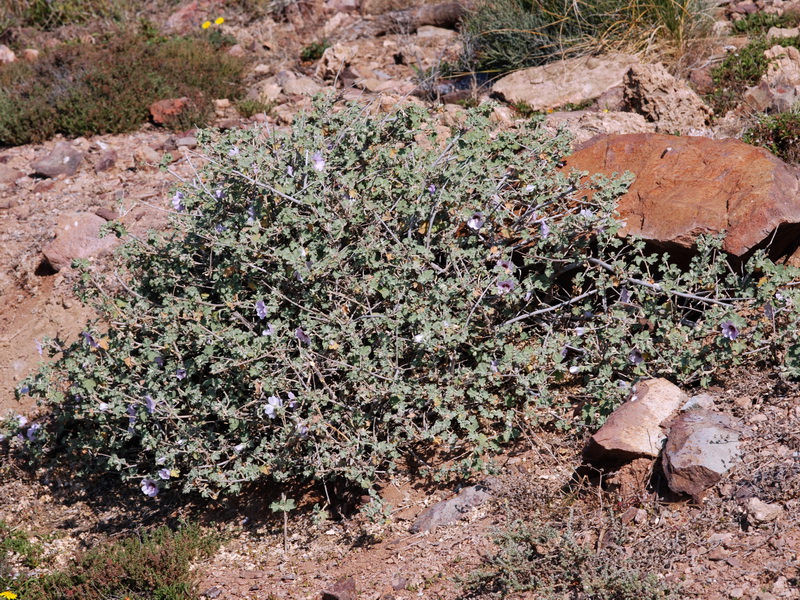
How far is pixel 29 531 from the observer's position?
4.25 metres

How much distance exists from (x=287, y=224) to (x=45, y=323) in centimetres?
258

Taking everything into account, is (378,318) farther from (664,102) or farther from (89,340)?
(664,102)

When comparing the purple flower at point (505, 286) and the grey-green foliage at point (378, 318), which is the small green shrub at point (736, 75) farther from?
the purple flower at point (505, 286)

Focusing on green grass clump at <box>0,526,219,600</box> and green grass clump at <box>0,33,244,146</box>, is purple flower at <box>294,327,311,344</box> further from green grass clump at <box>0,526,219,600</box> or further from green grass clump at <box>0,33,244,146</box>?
green grass clump at <box>0,33,244,146</box>

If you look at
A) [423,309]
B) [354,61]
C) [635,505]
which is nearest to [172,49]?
[354,61]

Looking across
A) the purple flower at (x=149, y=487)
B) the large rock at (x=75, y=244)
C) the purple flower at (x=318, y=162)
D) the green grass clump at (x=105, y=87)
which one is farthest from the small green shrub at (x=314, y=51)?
the purple flower at (x=149, y=487)

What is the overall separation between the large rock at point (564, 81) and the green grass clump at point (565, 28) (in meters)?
0.16

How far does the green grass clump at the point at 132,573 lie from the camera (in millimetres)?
3562

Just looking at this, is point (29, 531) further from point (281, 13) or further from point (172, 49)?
point (281, 13)

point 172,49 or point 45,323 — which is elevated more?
point 172,49

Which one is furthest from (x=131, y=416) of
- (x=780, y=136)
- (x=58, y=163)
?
(x=780, y=136)

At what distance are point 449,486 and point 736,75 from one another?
430 cm

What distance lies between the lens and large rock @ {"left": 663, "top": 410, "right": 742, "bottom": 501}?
315 centimetres

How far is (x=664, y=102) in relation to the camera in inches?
225
